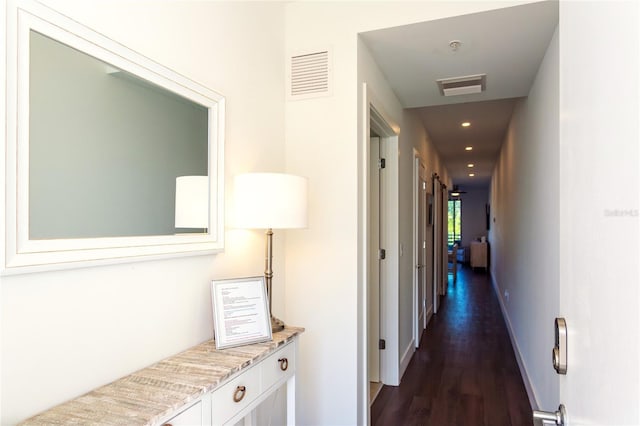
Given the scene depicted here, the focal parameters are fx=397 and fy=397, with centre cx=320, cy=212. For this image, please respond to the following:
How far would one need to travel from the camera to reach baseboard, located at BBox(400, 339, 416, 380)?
3613 millimetres

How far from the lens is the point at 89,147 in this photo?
117 centimetres

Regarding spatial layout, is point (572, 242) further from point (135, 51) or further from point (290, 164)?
point (290, 164)

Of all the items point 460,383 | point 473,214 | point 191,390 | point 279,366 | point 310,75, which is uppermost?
point 310,75

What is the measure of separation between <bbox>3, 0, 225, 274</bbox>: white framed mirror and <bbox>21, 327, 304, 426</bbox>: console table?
0.38 meters

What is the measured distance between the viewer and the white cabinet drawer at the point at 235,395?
1.27 metres

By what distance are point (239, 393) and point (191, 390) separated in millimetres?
267

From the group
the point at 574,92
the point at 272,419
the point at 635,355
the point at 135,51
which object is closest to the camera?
the point at 635,355

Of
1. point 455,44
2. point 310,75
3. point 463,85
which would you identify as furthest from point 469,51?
point 310,75

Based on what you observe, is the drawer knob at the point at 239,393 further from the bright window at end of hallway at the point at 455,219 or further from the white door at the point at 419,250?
the bright window at end of hallway at the point at 455,219

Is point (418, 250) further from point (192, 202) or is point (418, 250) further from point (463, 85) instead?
point (192, 202)

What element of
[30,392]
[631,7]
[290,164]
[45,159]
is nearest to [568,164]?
[631,7]

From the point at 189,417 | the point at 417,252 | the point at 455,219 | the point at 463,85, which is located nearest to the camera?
the point at 189,417

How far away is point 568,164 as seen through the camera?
0.90 m

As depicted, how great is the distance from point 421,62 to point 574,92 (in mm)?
2008
